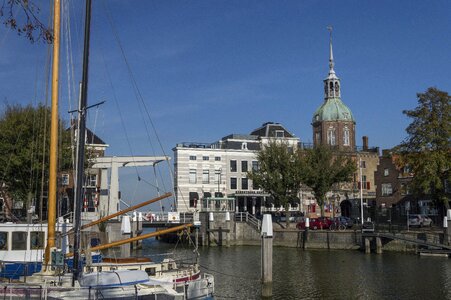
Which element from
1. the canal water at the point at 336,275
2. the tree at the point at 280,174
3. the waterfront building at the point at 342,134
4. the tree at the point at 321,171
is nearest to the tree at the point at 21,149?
the canal water at the point at 336,275

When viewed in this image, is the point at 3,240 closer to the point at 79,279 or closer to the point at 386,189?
the point at 79,279

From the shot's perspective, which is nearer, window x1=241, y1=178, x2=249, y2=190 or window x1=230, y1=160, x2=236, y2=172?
window x1=230, y1=160, x2=236, y2=172

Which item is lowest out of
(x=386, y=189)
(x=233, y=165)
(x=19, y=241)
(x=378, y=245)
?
(x=378, y=245)

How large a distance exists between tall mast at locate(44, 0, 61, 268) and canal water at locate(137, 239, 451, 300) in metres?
4.88

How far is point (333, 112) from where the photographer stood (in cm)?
9512

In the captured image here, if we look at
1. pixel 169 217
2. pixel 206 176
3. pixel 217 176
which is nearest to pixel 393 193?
pixel 217 176

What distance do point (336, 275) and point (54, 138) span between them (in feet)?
68.9

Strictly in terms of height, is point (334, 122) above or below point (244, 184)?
above

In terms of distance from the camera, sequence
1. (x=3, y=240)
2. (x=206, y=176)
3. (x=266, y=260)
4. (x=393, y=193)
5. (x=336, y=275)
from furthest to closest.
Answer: (x=206, y=176) < (x=393, y=193) < (x=336, y=275) < (x=266, y=260) < (x=3, y=240)

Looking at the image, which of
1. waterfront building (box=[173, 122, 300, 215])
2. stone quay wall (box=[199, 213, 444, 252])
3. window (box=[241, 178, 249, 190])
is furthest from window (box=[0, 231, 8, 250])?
window (box=[241, 178, 249, 190])

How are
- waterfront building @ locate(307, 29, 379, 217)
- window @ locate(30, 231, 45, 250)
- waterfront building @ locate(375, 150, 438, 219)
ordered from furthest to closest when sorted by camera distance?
1. waterfront building @ locate(307, 29, 379, 217)
2. waterfront building @ locate(375, 150, 438, 219)
3. window @ locate(30, 231, 45, 250)

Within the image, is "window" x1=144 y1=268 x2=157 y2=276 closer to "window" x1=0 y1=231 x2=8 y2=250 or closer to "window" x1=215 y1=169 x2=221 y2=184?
"window" x1=0 y1=231 x2=8 y2=250

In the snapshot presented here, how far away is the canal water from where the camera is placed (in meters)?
28.4

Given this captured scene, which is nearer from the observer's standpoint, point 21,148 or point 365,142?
point 21,148
